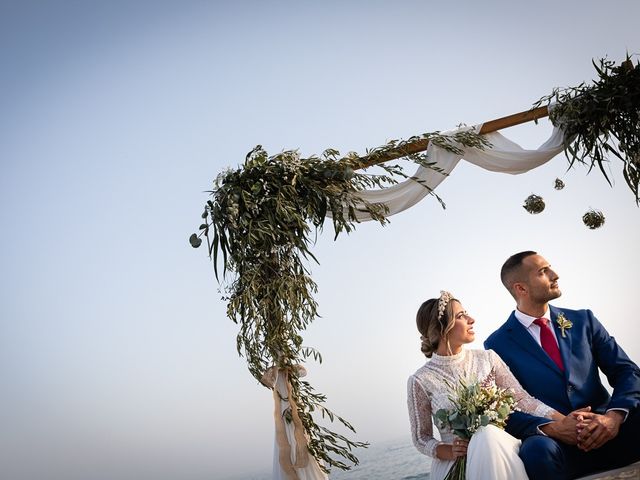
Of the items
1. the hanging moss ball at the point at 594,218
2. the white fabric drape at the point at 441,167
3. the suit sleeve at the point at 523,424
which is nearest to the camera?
the suit sleeve at the point at 523,424

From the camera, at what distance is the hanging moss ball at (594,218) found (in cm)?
589

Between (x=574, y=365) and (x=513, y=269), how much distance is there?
0.73m

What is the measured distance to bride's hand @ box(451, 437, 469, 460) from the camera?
419 cm

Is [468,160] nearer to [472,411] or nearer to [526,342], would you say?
[526,342]

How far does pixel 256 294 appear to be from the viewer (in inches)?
214

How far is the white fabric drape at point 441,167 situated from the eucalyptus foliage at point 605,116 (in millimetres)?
407

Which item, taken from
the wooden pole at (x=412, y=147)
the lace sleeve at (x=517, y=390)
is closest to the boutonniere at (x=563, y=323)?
the lace sleeve at (x=517, y=390)

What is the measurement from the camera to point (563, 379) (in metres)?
4.68

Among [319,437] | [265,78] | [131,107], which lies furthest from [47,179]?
[319,437]

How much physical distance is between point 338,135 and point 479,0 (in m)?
2.33

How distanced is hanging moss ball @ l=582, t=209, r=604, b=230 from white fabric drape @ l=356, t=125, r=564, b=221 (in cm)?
67

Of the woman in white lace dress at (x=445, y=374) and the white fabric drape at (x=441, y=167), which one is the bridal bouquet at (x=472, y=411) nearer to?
the woman in white lace dress at (x=445, y=374)

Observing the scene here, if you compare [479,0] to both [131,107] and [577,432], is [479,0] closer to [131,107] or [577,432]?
[131,107]

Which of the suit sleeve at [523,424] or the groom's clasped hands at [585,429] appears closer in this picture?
the groom's clasped hands at [585,429]
